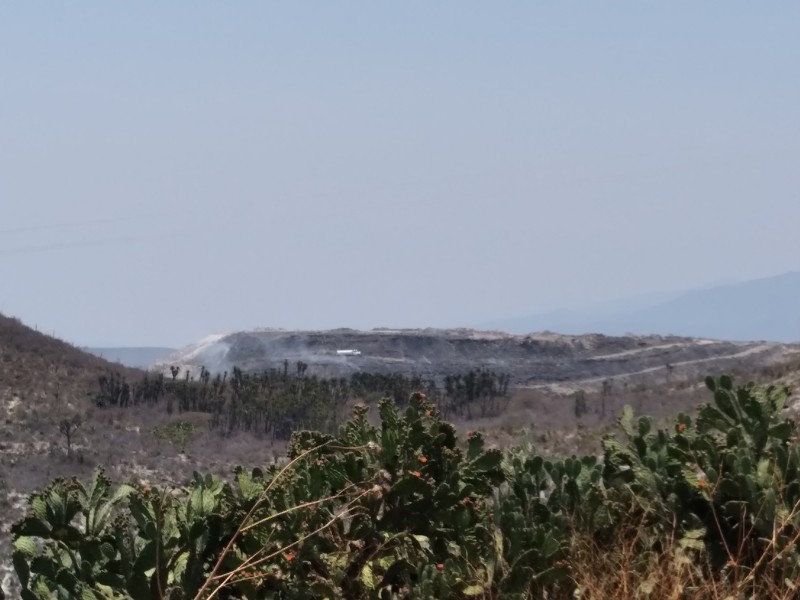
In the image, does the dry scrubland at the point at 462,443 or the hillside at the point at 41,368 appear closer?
the dry scrubland at the point at 462,443

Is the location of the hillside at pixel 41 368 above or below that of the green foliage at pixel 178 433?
above

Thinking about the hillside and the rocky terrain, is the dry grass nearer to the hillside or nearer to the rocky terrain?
the hillside

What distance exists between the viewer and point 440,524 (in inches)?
219

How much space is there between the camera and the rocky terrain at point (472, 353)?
174ft

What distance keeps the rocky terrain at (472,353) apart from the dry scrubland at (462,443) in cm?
241

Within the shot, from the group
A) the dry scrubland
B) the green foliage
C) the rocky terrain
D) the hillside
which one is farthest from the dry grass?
the rocky terrain

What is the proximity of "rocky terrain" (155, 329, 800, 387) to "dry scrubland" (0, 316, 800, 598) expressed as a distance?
7.91ft

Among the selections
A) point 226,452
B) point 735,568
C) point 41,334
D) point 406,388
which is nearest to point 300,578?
point 735,568

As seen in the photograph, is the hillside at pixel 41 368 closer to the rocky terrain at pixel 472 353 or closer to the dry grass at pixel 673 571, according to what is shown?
the rocky terrain at pixel 472 353

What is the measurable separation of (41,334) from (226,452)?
18158 mm

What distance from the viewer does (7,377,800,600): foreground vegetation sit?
16.2 feet

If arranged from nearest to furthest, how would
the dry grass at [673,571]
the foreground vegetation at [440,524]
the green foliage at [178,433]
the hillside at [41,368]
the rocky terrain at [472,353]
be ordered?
the foreground vegetation at [440,524] < the dry grass at [673,571] < the green foliage at [178,433] < the hillside at [41,368] < the rocky terrain at [472,353]

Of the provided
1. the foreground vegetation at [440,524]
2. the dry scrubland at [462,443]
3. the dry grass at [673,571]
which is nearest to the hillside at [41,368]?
the dry scrubland at [462,443]

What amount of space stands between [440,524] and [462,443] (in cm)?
1074
